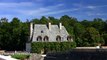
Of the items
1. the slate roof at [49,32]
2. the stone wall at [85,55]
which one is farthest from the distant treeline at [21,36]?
the stone wall at [85,55]

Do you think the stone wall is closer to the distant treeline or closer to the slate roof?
the slate roof

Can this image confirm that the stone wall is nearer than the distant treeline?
Yes

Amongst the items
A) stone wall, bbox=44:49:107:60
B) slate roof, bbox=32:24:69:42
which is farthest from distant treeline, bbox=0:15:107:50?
stone wall, bbox=44:49:107:60

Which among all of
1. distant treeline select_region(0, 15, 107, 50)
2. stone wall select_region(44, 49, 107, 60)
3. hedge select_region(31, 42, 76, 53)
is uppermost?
distant treeline select_region(0, 15, 107, 50)

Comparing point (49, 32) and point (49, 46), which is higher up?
point (49, 32)

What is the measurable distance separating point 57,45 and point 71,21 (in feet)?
119

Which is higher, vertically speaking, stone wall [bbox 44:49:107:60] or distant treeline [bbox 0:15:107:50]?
distant treeline [bbox 0:15:107:50]

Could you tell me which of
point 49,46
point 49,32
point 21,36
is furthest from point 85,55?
point 21,36

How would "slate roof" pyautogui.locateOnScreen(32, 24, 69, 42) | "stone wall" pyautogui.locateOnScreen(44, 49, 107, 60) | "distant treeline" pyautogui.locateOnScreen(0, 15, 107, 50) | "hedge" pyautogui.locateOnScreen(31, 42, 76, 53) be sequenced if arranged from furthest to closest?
1. "distant treeline" pyautogui.locateOnScreen(0, 15, 107, 50)
2. "slate roof" pyautogui.locateOnScreen(32, 24, 69, 42)
3. "hedge" pyautogui.locateOnScreen(31, 42, 76, 53)
4. "stone wall" pyautogui.locateOnScreen(44, 49, 107, 60)

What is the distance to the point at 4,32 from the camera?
94938 millimetres

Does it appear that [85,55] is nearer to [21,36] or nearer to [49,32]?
[49,32]

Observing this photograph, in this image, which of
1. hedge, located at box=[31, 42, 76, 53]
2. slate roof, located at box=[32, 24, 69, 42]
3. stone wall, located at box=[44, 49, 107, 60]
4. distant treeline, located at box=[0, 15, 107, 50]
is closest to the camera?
stone wall, located at box=[44, 49, 107, 60]

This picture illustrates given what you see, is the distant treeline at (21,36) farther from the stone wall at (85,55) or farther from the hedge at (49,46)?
the stone wall at (85,55)

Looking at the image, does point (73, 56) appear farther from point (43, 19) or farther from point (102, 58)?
point (43, 19)
